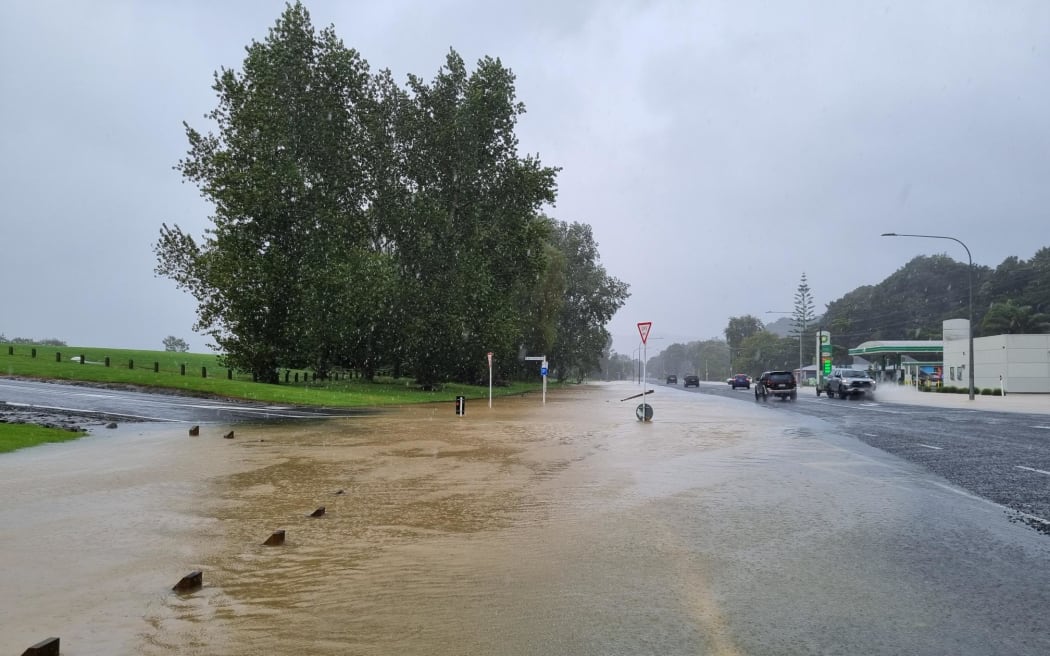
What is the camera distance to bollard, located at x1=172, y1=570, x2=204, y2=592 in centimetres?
513

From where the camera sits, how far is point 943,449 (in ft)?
47.6

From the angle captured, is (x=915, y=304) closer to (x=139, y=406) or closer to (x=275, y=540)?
(x=139, y=406)

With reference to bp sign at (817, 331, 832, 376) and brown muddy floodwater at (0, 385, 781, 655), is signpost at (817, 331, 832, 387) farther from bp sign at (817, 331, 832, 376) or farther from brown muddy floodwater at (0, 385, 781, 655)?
brown muddy floodwater at (0, 385, 781, 655)

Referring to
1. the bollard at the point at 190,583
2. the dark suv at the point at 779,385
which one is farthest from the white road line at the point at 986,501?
the dark suv at the point at 779,385

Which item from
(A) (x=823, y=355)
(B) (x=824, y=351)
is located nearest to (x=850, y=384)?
(A) (x=823, y=355)

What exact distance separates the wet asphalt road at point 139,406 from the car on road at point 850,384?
110ft

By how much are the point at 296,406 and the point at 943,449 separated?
2203 centimetres

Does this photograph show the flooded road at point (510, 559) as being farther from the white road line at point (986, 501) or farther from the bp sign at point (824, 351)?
the bp sign at point (824, 351)

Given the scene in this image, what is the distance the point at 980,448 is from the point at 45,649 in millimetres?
16466

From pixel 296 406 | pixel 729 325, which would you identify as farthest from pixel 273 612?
pixel 729 325

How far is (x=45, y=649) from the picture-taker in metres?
3.73

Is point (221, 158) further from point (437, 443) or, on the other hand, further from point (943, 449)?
point (943, 449)

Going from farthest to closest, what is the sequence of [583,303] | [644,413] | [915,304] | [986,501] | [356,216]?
[915,304], [583,303], [356,216], [644,413], [986,501]

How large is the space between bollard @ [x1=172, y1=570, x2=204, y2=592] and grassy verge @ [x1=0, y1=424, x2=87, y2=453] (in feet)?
34.9
